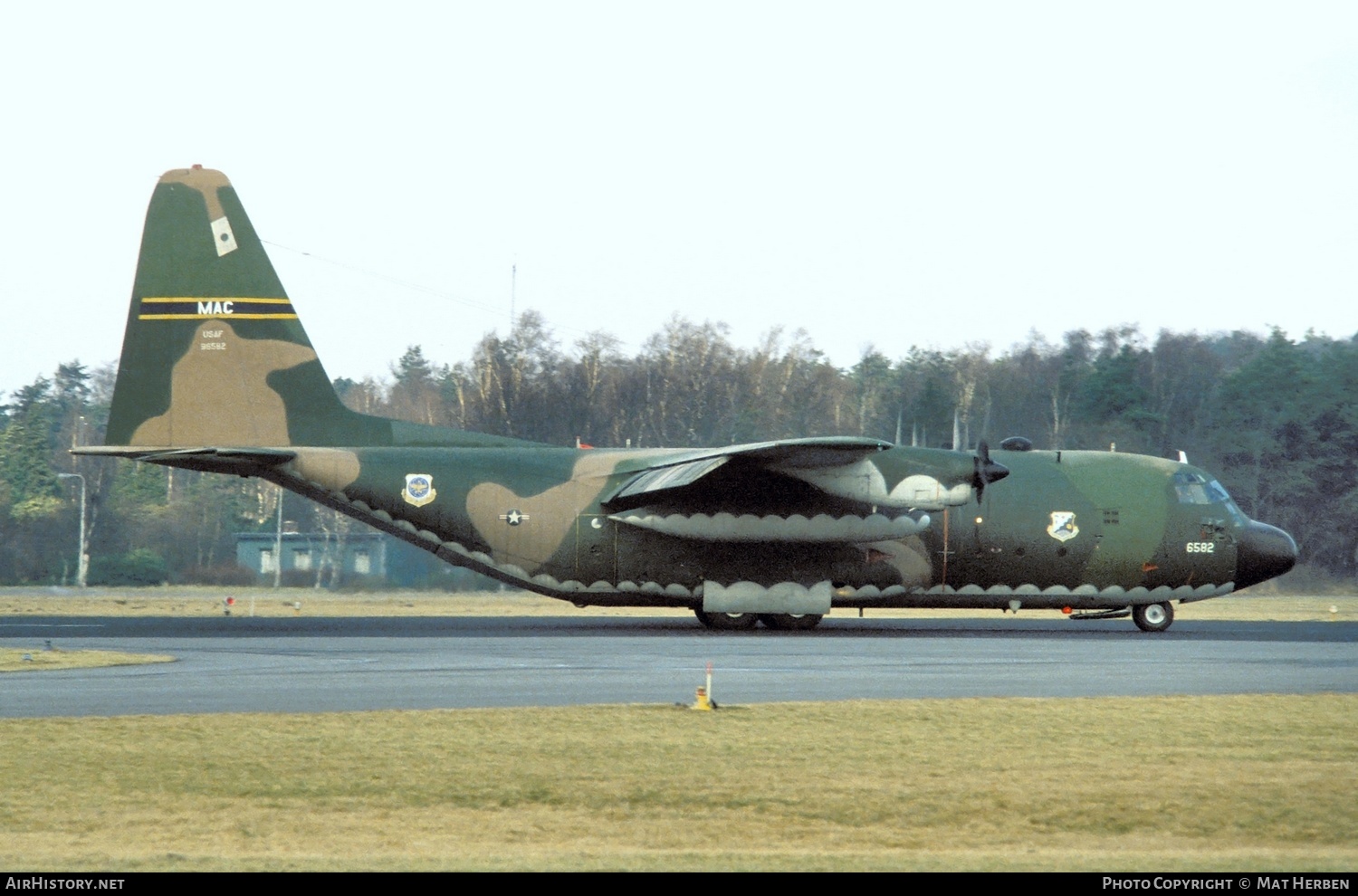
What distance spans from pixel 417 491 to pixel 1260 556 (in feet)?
56.2

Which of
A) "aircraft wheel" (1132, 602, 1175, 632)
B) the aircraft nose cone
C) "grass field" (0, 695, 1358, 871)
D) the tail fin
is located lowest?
"grass field" (0, 695, 1358, 871)

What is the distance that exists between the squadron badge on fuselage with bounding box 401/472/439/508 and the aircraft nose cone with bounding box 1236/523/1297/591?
16.4m

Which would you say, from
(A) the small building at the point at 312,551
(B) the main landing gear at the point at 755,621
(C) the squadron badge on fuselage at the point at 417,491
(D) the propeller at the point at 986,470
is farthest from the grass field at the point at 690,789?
(A) the small building at the point at 312,551

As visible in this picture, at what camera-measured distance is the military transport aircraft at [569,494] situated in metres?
26.7

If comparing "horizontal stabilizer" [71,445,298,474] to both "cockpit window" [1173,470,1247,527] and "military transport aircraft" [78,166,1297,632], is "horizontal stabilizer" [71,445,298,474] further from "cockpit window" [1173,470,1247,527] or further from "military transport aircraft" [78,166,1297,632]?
"cockpit window" [1173,470,1247,527]

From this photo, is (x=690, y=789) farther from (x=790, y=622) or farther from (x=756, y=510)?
(x=790, y=622)

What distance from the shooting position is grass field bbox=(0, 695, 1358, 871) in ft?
29.3

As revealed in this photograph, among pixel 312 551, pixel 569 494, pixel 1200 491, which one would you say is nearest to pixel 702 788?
pixel 569 494

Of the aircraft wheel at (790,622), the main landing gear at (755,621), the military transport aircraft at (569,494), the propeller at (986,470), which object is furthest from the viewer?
the aircraft wheel at (790,622)

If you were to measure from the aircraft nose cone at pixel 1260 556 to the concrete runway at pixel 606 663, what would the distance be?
4.15 feet

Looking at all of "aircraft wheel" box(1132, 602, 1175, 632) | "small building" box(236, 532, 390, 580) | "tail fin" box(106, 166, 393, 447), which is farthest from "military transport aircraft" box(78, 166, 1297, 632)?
"small building" box(236, 532, 390, 580)

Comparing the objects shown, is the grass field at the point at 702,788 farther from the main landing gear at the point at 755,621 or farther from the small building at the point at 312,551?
the small building at the point at 312,551

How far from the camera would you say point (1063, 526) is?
92.4ft

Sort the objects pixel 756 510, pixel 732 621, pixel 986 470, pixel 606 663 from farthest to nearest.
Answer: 1. pixel 732 621
2. pixel 756 510
3. pixel 986 470
4. pixel 606 663
